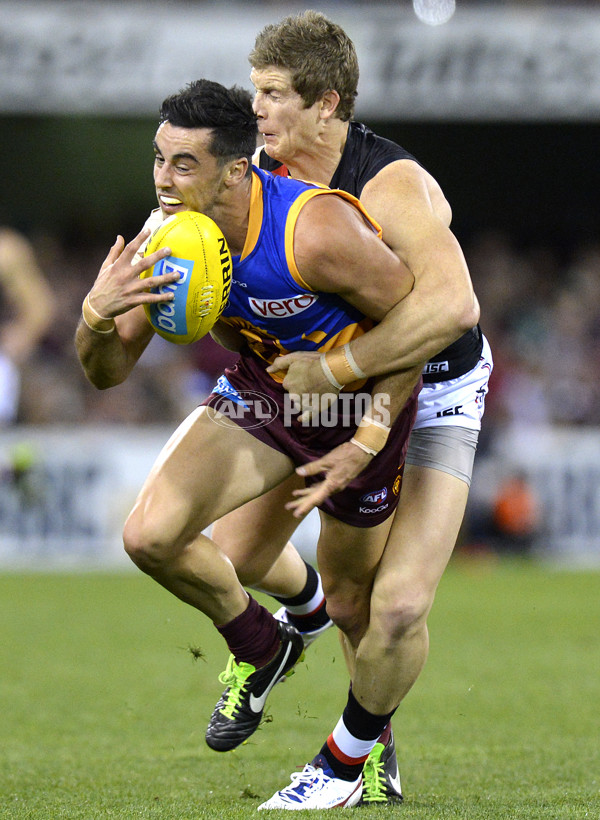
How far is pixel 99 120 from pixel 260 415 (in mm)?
14714

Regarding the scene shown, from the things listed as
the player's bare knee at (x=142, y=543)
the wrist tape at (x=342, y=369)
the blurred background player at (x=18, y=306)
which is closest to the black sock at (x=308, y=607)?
the player's bare knee at (x=142, y=543)

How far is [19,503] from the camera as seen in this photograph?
12203mm

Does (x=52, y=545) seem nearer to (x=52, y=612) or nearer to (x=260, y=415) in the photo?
(x=52, y=612)

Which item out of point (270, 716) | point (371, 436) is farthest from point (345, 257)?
point (270, 716)

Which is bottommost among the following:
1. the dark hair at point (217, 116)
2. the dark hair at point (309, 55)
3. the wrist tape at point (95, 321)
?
the wrist tape at point (95, 321)

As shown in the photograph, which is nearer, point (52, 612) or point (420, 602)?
point (420, 602)

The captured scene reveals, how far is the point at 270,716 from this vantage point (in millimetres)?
4605

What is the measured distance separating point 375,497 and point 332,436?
10.4 inches

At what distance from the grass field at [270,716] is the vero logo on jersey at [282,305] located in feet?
5.38

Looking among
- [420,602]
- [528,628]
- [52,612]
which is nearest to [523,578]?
[528,628]

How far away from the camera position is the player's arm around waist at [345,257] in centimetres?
390

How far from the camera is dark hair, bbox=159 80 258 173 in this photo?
3949 millimetres

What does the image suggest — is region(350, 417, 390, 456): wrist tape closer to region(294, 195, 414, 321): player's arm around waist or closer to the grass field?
region(294, 195, 414, 321): player's arm around waist

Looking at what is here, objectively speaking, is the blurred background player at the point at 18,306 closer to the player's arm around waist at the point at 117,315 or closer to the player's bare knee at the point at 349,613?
the player's arm around waist at the point at 117,315
